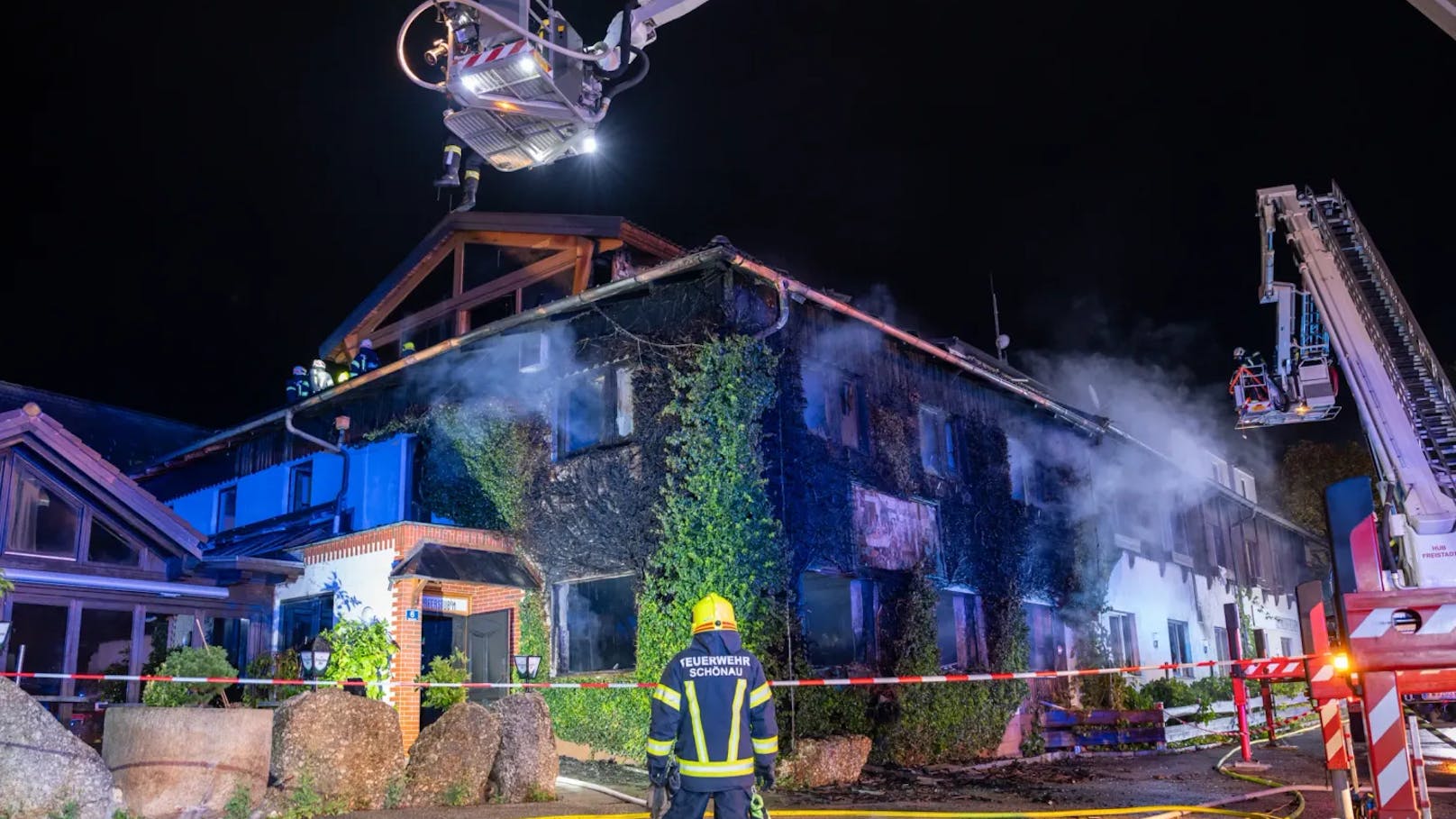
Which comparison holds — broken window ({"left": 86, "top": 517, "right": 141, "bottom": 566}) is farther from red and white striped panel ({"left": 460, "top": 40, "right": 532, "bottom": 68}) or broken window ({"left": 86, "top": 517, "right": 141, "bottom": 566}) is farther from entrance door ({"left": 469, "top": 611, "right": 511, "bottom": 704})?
red and white striped panel ({"left": 460, "top": 40, "right": 532, "bottom": 68})

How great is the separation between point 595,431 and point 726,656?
29.3 ft

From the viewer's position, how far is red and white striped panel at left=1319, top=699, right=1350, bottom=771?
22.0 feet

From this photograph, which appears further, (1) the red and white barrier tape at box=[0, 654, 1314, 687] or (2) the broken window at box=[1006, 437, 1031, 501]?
(2) the broken window at box=[1006, 437, 1031, 501]

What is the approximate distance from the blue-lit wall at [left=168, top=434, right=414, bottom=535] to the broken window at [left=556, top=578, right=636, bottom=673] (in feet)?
11.8

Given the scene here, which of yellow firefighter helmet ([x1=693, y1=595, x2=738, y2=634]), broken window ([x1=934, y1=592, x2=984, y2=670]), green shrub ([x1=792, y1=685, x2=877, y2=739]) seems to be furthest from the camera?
broken window ([x1=934, y1=592, x2=984, y2=670])

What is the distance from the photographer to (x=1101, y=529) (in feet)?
68.3

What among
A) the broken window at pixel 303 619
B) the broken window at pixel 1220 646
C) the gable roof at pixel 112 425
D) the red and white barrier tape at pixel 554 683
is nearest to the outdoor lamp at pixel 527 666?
the red and white barrier tape at pixel 554 683

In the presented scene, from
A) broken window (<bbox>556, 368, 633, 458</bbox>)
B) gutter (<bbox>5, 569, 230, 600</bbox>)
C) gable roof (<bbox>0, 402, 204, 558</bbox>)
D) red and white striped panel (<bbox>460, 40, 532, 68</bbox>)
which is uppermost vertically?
red and white striped panel (<bbox>460, 40, 532, 68</bbox>)

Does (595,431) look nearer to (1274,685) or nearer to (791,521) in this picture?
(791,521)

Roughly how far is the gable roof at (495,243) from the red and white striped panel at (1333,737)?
12285 mm

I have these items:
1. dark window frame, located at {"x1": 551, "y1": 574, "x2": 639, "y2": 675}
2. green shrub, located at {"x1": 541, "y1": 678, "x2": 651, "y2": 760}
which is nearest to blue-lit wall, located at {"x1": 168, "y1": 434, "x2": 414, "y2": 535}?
dark window frame, located at {"x1": 551, "y1": 574, "x2": 639, "y2": 675}

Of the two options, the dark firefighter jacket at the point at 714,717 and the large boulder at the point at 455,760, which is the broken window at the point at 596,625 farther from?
the dark firefighter jacket at the point at 714,717

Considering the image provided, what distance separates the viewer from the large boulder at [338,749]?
29.1 feet

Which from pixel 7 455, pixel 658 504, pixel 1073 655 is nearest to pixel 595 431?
pixel 658 504
